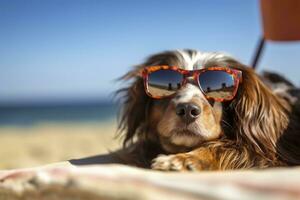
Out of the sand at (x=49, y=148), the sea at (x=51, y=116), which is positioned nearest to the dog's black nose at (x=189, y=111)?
the sand at (x=49, y=148)

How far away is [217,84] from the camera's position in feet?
11.4

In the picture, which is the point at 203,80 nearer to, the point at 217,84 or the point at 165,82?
the point at 217,84

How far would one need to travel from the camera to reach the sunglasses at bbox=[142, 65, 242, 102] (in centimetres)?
349

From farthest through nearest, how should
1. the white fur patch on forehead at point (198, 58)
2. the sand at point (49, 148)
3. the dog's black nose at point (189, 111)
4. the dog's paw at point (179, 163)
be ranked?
the sand at point (49, 148)
the white fur patch on forehead at point (198, 58)
the dog's black nose at point (189, 111)
the dog's paw at point (179, 163)

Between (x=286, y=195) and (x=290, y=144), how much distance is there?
1808 millimetres

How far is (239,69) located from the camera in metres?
3.69

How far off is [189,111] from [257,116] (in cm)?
52

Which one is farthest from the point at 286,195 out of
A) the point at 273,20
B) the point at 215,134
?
the point at 273,20

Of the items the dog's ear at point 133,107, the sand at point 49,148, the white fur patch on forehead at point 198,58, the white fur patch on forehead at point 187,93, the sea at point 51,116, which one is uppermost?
the white fur patch on forehead at point 198,58

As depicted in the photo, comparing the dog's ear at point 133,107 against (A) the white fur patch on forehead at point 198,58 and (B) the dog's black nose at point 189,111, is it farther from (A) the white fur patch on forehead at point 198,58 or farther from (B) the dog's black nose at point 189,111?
(B) the dog's black nose at point 189,111

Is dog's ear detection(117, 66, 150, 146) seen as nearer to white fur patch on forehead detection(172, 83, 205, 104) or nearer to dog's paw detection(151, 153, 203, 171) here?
white fur patch on forehead detection(172, 83, 205, 104)

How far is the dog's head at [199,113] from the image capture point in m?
3.34

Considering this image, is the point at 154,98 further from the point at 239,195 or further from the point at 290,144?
the point at 239,195

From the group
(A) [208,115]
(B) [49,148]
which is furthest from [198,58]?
(B) [49,148]
